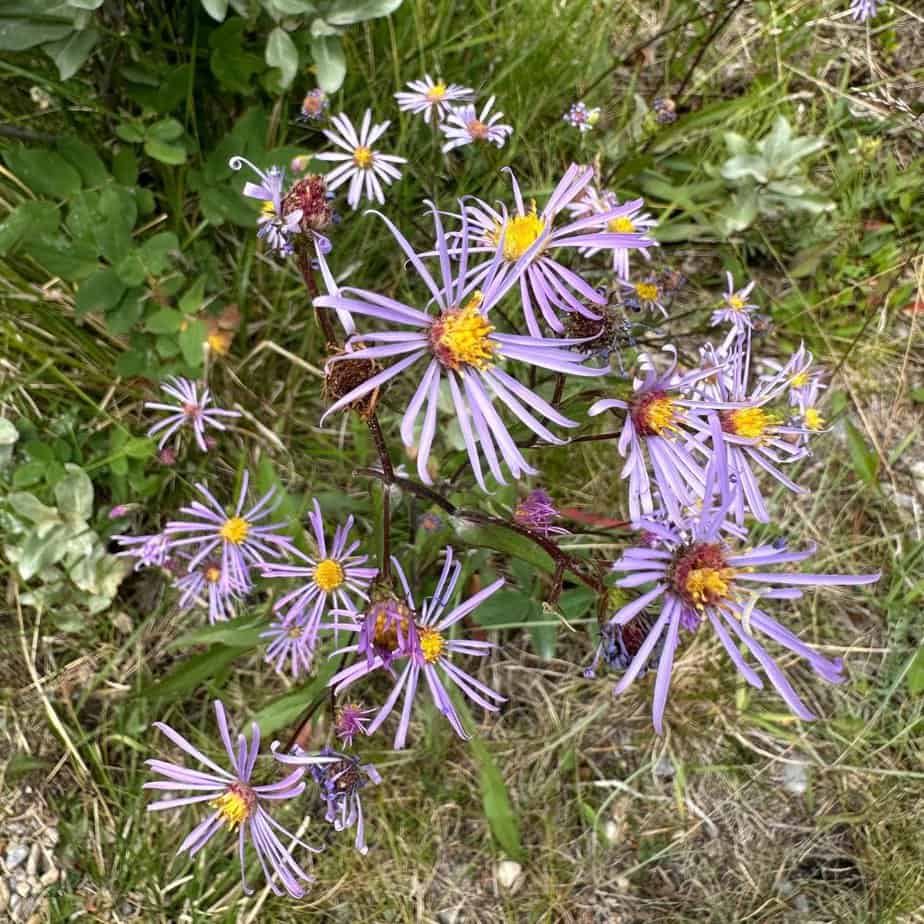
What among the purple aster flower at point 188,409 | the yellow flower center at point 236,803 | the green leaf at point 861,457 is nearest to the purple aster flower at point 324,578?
the yellow flower center at point 236,803

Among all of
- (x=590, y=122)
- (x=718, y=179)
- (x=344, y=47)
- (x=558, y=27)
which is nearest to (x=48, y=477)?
(x=344, y=47)

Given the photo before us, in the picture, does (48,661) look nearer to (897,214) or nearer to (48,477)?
(48,477)

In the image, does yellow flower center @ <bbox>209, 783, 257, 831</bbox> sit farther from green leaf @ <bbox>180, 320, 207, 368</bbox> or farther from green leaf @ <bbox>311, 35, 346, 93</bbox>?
green leaf @ <bbox>311, 35, 346, 93</bbox>

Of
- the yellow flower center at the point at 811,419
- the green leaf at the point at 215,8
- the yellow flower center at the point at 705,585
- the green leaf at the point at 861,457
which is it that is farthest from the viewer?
the green leaf at the point at 861,457

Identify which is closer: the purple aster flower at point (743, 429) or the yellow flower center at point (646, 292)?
the purple aster flower at point (743, 429)

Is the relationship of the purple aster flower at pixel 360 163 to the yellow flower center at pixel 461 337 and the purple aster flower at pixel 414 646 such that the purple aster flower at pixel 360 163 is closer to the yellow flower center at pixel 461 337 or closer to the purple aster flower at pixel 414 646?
the yellow flower center at pixel 461 337

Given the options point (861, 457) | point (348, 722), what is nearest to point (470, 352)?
point (348, 722)

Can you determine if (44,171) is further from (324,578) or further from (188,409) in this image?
(324,578)
